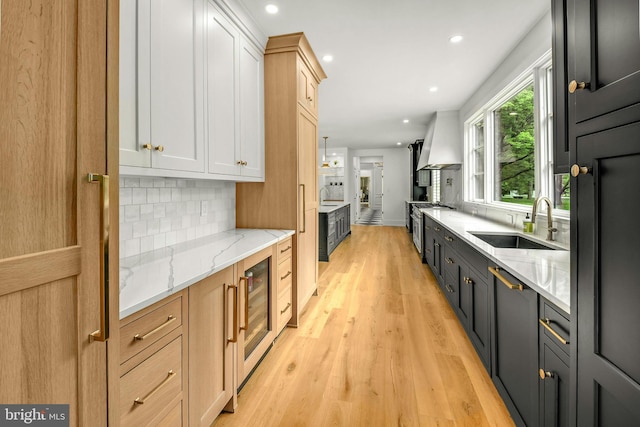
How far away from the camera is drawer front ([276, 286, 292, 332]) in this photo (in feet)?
7.79

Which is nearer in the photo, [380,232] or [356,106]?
[356,106]

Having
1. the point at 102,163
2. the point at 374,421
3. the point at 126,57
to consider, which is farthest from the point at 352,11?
the point at 374,421

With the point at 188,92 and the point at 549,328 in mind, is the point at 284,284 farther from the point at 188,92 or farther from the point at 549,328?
the point at 549,328

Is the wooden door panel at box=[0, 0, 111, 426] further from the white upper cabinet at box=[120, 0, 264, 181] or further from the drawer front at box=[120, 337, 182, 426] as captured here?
the white upper cabinet at box=[120, 0, 264, 181]

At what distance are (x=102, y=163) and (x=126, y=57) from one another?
0.77 meters

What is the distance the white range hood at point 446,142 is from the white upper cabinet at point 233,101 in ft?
11.9

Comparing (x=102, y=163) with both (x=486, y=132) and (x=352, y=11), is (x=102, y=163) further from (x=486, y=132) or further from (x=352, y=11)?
(x=486, y=132)

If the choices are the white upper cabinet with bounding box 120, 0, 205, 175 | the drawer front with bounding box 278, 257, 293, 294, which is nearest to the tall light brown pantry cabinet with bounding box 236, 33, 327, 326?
the drawer front with bounding box 278, 257, 293, 294

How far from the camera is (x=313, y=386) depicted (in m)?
1.89

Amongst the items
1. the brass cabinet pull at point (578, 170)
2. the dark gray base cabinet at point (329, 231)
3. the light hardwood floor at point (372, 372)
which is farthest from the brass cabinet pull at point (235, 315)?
the dark gray base cabinet at point (329, 231)

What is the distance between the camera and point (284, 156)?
105 inches

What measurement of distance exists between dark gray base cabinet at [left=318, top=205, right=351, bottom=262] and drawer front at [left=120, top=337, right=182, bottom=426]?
161 inches

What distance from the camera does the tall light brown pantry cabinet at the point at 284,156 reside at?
8.64ft

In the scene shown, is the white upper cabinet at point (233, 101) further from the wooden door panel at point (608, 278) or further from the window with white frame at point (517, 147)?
the window with white frame at point (517, 147)
